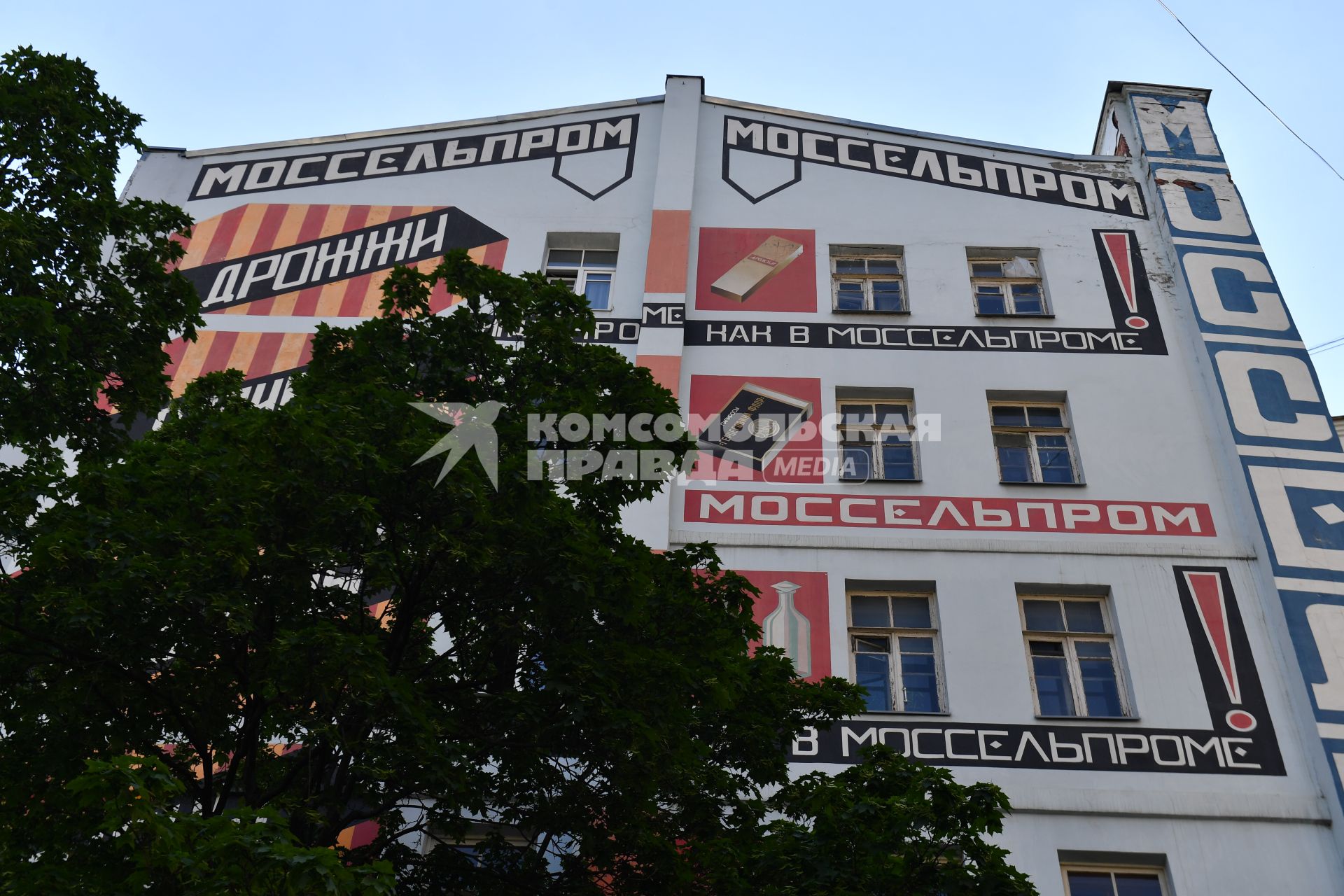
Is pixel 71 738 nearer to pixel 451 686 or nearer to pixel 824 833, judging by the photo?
pixel 451 686

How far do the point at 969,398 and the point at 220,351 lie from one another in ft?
37.9

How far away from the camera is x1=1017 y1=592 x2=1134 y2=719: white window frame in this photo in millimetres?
15688

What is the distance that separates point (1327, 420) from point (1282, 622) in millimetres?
3843

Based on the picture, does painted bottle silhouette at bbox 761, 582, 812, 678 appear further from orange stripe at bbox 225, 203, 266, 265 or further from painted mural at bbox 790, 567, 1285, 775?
orange stripe at bbox 225, 203, 266, 265

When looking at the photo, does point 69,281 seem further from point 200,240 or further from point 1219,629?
point 1219,629

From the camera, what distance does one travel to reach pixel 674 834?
9.88m

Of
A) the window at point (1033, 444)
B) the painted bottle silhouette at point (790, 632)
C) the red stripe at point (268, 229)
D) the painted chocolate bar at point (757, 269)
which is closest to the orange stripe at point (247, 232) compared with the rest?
the red stripe at point (268, 229)

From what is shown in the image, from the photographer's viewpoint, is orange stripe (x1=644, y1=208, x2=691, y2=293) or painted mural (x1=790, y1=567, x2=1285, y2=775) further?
orange stripe (x1=644, y1=208, x2=691, y2=293)

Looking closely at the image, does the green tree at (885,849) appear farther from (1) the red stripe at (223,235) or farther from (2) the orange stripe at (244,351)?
(1) the red stripe at (223,235)

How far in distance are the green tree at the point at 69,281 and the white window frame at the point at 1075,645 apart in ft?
34.4

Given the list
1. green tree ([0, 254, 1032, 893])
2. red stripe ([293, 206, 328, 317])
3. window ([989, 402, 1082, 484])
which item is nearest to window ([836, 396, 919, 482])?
window ([989, 402, 1082, 484])

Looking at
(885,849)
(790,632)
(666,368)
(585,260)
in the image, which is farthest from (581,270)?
(885,849)

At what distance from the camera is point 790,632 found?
16328mm

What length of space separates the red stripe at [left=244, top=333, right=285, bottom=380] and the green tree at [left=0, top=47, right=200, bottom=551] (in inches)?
317
